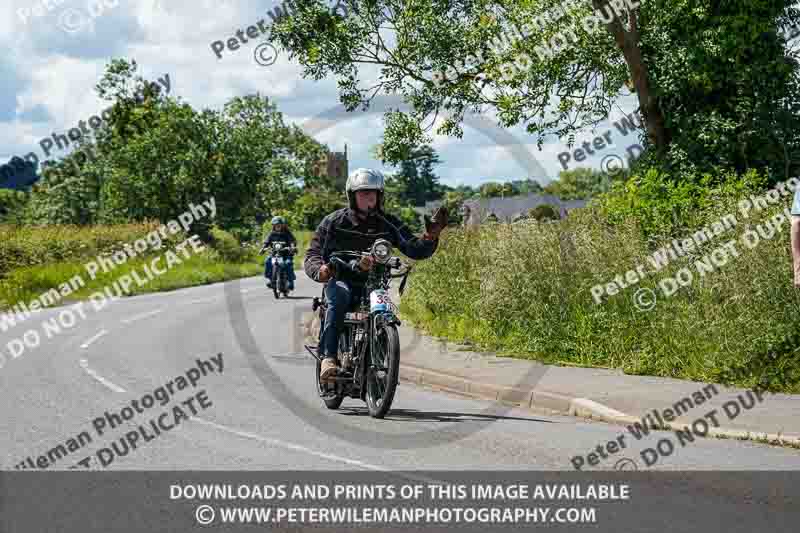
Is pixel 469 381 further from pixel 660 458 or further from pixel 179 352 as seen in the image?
pixel 179 352

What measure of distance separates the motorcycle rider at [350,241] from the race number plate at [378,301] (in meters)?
0.42

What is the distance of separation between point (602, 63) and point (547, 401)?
1068cm

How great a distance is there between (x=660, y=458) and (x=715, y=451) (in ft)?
1.80

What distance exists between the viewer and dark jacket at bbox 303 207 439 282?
9.39 m

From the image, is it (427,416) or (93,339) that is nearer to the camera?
(427,416)

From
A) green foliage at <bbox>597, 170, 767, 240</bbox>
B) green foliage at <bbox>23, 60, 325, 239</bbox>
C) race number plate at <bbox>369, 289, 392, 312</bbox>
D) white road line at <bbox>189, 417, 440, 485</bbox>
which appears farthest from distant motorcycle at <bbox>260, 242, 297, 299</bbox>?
green foliage at <bbox>23, 60, 325, 239</bbox>

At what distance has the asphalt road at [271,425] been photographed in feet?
24.2

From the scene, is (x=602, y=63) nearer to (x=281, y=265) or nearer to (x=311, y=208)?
(x=281, y=265)

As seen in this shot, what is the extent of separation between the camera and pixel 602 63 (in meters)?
19.0

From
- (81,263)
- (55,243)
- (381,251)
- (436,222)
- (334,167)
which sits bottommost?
(381,251)

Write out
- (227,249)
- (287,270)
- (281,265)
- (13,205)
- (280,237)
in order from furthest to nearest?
(13,205), (227,249), (287,270), (281,265), (280,237)

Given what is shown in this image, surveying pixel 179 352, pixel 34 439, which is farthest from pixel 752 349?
pixel 179 352

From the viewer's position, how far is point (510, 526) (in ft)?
18.5

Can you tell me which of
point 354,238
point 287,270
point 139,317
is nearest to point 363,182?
Answer: point 354,238
